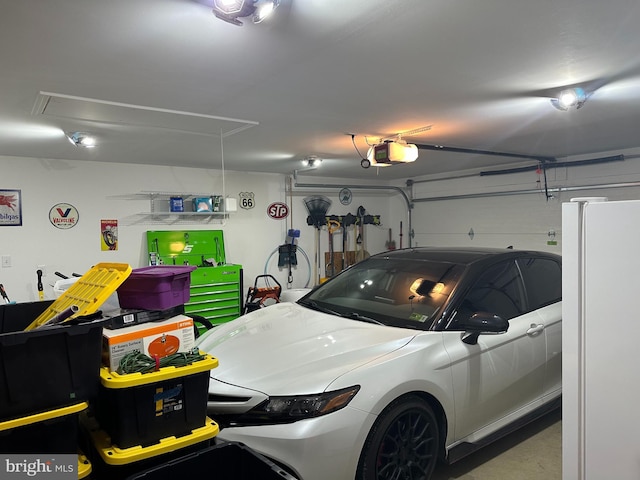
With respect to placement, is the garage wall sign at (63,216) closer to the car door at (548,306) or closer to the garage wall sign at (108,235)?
the garage wall sign at (108,235)

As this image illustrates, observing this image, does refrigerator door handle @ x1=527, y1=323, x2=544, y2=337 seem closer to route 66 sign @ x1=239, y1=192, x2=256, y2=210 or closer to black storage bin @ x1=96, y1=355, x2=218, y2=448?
black storage bin @ x1=96, y1=355, x2=218, y2=448

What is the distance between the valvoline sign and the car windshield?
11.8 ft

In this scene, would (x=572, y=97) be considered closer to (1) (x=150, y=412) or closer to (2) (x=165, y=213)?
(1) (x=150, y=412)

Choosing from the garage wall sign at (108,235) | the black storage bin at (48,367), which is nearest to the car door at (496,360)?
the black storage bin at (48,367)

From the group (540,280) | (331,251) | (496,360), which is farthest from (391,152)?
(331,251)

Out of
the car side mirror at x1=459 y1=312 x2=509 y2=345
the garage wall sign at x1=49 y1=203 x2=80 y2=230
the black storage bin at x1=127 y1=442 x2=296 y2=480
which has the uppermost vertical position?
the garage wall sign at x1=49 y1=203 x2=80 y2=230

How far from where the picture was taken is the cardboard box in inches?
65.2

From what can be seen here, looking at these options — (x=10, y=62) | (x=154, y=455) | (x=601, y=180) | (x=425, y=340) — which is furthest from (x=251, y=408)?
(x=601, y=180)

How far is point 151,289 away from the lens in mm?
1883

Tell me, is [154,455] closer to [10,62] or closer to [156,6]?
[156,6]

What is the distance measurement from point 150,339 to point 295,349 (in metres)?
0.78

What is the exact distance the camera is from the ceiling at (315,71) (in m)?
1.67

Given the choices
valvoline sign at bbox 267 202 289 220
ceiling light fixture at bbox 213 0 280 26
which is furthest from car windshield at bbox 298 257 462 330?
valvoline sign at bbox 267 202 289 220

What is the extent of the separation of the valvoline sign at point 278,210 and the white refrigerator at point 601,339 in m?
5.63
